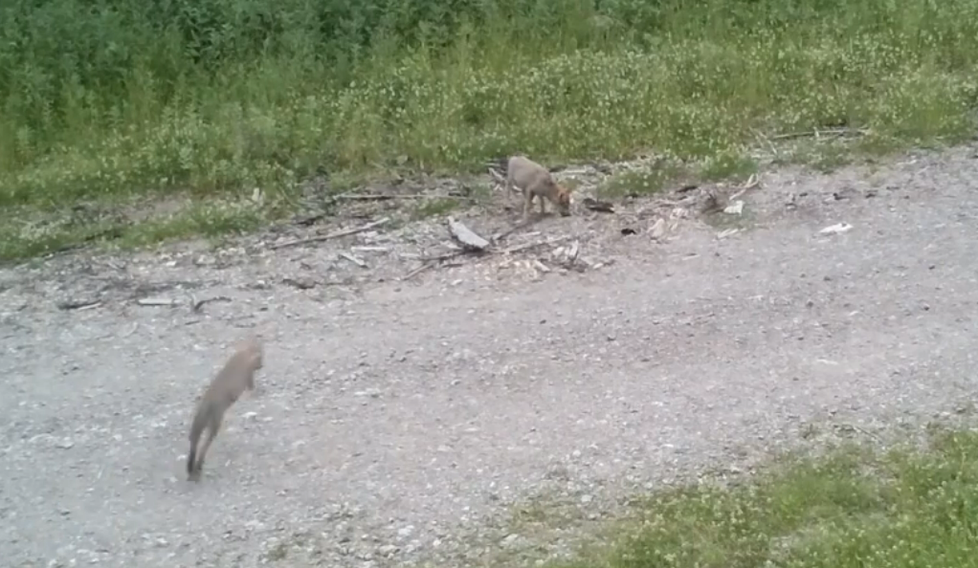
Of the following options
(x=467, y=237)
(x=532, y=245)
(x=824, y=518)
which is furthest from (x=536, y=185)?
(x=824, y=518)

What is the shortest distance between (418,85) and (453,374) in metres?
4.64

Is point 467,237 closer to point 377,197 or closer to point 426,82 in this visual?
point 377,197

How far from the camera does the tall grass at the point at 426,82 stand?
34.9 feet

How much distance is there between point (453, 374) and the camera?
7578 millimetres

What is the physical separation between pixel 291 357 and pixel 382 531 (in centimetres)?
188

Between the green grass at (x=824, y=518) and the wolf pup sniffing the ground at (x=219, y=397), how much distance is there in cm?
196

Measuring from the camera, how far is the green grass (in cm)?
572

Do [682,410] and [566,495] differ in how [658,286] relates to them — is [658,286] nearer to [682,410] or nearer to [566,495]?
[682,410]

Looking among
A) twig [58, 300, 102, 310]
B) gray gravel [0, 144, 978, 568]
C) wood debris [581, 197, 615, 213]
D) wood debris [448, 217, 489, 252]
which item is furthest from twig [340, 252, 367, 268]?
wood debris [581, 197, 615, 213]

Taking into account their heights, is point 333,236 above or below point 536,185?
below

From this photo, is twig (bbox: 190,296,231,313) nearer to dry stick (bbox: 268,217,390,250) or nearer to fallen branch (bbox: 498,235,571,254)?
dry stick (bbox: 268,217,390,250)

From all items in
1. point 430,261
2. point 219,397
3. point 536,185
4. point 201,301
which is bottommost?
point 430,261

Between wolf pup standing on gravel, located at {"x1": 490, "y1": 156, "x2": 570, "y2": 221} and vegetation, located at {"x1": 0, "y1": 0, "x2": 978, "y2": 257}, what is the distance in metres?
0.95

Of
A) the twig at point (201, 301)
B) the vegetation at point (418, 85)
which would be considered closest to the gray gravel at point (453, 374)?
the twig at point (201, 301)
